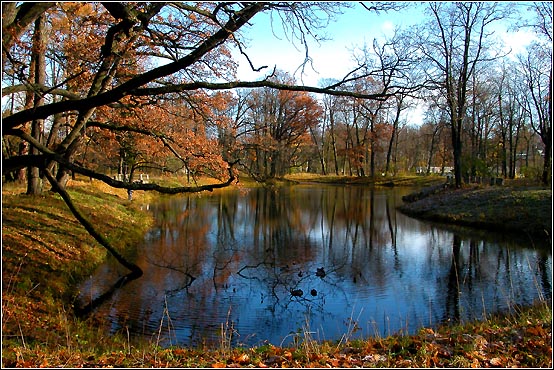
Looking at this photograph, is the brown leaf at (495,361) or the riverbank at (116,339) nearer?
the brown leaf at (495,361)

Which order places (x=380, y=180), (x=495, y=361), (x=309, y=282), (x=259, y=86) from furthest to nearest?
(x=380, y=180)
(x=309, y=282)
(x=259, y=86)
(x=495, y=361)

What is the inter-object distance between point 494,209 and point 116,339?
17.8 m

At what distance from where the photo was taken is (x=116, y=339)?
Result: 721 cm

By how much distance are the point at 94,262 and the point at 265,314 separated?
5.92 meters

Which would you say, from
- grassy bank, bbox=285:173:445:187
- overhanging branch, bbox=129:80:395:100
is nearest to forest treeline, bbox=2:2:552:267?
overhanging branch, bbox=129:80:395:100

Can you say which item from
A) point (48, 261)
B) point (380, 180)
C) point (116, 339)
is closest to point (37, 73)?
point (48, 261)

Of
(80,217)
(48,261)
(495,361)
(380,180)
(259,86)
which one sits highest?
(259,86)

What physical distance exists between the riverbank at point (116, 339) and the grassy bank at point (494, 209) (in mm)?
10569

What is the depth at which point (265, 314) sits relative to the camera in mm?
9023

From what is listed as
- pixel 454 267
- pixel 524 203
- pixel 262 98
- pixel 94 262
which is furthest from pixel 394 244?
pixel 262 98

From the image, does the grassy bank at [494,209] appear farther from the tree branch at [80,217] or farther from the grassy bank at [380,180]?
the grassy bank at [380,180]

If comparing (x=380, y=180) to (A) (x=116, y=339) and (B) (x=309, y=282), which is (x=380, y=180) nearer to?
(B) (x=309, y=282)

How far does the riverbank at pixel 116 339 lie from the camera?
465 centimetres

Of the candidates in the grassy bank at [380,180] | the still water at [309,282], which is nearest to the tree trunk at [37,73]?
the still water at [309,282]
